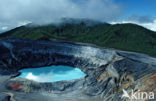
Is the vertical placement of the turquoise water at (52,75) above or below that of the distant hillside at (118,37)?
below

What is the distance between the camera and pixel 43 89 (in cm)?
3716

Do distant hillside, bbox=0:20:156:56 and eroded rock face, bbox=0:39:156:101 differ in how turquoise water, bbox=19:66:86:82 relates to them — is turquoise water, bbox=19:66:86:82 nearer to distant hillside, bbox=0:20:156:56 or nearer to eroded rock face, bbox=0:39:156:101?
eroded rock face, bbox=0:39:156:101

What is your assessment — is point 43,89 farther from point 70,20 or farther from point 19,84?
point 70,20

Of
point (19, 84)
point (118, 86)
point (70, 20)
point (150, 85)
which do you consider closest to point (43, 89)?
point (19, 84)

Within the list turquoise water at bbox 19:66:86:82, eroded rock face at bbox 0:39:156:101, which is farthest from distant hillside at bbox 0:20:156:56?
turquoise water at bbox 19:66:86:82

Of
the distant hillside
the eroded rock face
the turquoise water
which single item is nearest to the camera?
the eroded rock face

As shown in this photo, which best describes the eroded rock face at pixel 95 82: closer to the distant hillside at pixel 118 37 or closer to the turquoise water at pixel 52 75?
the turquoise water at pixel 52 75

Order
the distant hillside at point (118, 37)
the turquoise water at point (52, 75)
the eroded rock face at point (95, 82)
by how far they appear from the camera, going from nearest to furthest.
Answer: the eroded rock face at point (95, 82) < the turquoise water at point (52, 75) < the distant hillside at point (118, 37)

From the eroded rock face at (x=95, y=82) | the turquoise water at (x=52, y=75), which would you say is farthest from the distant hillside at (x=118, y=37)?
the turquoise water at (x=52, y=75)

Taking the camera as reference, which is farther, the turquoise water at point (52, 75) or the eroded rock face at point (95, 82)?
the turquoise water at point (52, 75)

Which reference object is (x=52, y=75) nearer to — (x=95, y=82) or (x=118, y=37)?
(x=95, y=82)

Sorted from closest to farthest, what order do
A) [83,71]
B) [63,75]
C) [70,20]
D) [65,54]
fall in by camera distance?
[63,75] < [83,71] < [65,54] < [70,20]

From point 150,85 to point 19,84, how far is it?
3047 centimetres

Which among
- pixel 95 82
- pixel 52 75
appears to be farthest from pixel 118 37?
pixel 95 82
